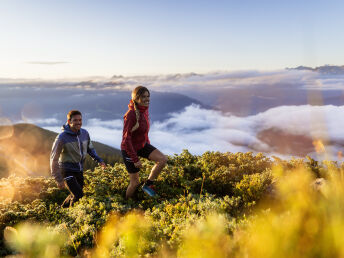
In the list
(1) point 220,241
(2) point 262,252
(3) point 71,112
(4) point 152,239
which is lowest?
(4) point 152,239

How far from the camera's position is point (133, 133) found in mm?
6332

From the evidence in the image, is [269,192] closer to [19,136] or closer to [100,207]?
[100,207]

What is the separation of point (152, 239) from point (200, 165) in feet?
14.6

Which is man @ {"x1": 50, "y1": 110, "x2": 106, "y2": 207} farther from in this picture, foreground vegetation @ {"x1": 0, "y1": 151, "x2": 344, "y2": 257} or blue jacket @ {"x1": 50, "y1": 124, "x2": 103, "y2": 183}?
foreground vegetation @ {"x1": 0, "y1": 151, "x2": 344, "y2": 257}

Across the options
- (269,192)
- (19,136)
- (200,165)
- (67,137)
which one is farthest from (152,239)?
(19,136)

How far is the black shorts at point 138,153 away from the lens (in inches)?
250

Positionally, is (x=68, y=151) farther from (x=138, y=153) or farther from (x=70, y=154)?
(x=138, y=153)

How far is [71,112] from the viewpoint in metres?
6.75

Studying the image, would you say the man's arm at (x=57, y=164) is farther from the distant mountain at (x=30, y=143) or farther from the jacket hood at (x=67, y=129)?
the distant mountain at (x=30, y=143)

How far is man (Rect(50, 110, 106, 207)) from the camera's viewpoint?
6.53 meters

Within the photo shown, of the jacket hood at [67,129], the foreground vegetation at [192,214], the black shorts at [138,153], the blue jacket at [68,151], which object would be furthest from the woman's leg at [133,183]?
the jacket hood at [67,129]

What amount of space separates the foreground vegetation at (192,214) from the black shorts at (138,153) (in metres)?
0.82

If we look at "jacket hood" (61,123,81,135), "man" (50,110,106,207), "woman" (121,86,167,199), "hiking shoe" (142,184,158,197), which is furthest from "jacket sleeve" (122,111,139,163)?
"jacket hood" (61,123,81,135)

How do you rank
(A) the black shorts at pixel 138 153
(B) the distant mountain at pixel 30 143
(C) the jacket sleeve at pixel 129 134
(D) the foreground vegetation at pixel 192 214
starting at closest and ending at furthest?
(D) the foreground vegetation at pixel 192 214 < (C) the jacket sleeve at pixel 129 134 < (A) the black shorts at pixel 138 153 < (B) the distant mountain at pixel 30 143
